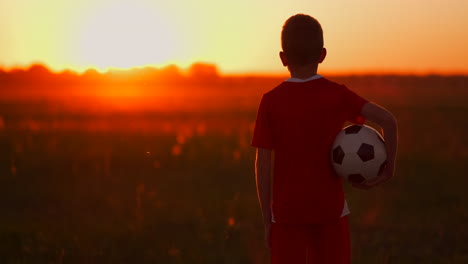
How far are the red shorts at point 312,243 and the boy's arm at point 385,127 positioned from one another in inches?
14.4

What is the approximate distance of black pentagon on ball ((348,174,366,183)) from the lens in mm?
3583

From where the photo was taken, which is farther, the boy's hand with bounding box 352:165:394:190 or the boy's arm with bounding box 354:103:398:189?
the boy's hand with bounding box 352:165:394:190

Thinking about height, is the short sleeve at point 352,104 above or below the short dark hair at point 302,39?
below

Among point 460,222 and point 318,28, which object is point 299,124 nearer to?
point 318,28

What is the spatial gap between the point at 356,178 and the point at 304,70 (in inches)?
28.8

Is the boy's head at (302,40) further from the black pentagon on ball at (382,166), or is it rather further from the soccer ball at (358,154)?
the black pentagon on ball at (382,166)

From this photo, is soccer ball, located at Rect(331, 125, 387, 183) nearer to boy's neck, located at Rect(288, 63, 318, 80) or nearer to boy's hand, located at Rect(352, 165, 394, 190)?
boy's hand, located at Rect(352, 165, 394, 190)

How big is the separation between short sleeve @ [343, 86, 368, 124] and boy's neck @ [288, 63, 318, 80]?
0.21 meters

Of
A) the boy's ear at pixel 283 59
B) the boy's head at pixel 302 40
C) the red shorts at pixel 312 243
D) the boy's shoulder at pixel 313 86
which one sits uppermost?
the boy's head at pixel 302 40

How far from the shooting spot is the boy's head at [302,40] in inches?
130

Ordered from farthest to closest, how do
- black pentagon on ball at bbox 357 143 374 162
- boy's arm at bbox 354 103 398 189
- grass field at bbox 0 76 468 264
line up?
grass field at bbox 0 76 468 264, black pentagon on ball at bbox 357 143 374 162, boy's arm at bbox 354 103 398 189

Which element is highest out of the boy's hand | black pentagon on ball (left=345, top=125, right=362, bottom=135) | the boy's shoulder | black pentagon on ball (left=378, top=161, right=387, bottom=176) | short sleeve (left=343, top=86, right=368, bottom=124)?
the boy's shoulder

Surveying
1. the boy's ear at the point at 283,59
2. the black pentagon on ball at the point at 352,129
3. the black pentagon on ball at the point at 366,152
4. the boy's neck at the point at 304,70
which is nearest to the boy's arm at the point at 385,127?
the black pentagon on ball at the point at 366,152

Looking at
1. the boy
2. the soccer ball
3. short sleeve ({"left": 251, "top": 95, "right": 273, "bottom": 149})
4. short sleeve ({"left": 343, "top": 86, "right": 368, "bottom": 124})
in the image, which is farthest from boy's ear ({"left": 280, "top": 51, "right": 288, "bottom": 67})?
the soccer ball
